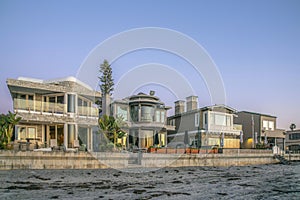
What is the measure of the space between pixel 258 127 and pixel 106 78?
2561cm

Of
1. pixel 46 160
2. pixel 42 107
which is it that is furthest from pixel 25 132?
pixel 46 160

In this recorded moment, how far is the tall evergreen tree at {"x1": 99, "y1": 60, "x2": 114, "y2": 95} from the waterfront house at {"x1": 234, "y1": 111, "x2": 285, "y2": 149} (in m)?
21.2

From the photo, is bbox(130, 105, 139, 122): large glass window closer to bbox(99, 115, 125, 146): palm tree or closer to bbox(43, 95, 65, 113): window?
bbox(99, 115, 125, 146): palm tree

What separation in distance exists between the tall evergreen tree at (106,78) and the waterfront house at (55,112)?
22103mm

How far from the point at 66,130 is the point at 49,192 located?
15.9m

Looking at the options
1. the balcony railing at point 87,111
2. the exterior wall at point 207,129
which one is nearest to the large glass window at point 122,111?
the balcony railing at point 87,111

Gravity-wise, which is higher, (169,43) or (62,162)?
(169,43)

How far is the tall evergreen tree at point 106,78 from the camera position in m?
53.3

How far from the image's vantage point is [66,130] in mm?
28000

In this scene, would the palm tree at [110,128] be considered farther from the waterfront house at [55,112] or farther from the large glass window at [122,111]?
the large glass window at [122,111]

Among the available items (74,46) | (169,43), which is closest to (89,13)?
(74,46)

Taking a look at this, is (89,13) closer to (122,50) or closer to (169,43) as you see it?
(122,50)

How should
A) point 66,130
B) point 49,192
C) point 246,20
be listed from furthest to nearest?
point 66,130, point 246,20, point 49,192

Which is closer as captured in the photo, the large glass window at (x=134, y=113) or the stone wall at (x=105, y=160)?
the stone wall at (x=105, y=160)
